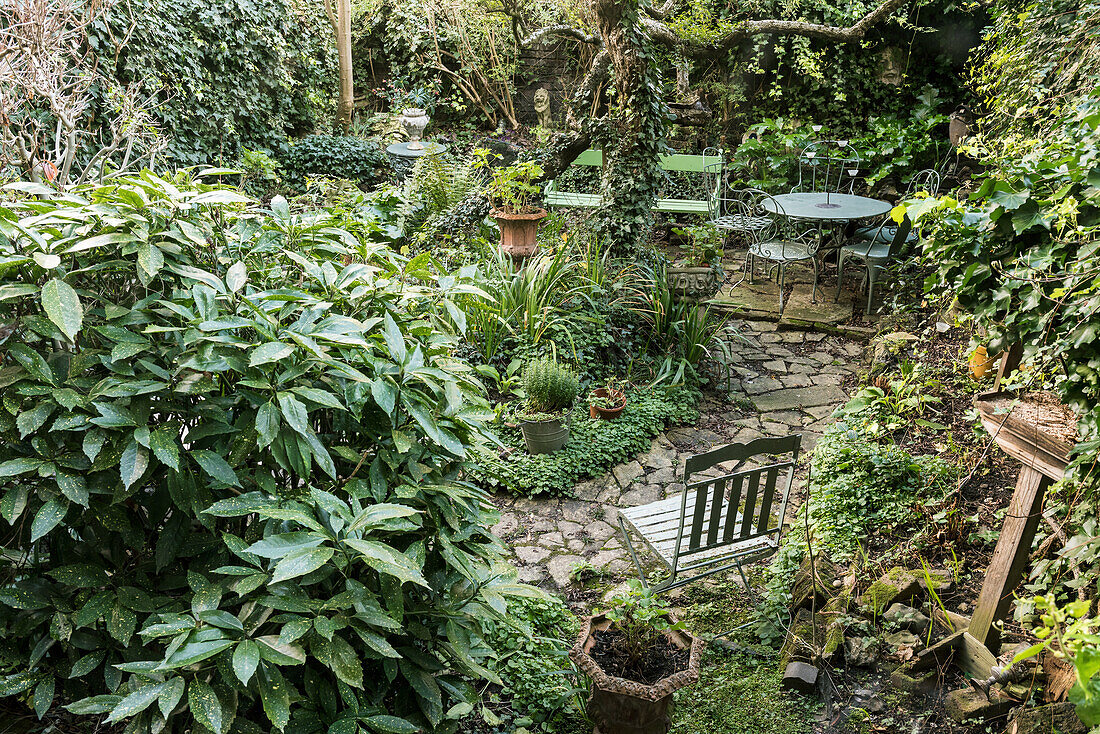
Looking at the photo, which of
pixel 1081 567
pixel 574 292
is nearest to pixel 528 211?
pixel 574 292

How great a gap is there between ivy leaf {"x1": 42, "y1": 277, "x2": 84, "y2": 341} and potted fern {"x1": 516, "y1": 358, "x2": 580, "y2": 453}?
3.29 metres

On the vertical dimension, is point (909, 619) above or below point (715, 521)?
below

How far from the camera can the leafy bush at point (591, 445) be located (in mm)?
4535

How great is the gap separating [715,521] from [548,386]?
1809 mm

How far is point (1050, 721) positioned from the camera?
2227 mm

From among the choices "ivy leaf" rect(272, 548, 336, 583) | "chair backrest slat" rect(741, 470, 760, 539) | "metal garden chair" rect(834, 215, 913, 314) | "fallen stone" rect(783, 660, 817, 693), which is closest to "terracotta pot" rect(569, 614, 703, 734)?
"fallen stone" rect(783, 660, 817, 693)

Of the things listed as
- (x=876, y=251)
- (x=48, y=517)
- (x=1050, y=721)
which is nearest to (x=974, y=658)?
(x=1050, y=721)

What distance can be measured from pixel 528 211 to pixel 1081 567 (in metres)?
4.82

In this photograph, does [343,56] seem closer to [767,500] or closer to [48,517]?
[767,500]

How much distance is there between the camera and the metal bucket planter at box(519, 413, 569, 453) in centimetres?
465

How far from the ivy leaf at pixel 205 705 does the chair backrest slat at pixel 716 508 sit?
84.5 inches

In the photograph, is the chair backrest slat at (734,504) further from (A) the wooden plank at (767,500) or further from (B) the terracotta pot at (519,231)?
(B) the terracotta pot at (519,231)

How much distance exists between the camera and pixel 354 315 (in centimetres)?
189

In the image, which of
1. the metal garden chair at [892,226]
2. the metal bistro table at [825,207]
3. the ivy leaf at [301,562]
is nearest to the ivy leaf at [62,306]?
the ivy leaf at [301,562]
